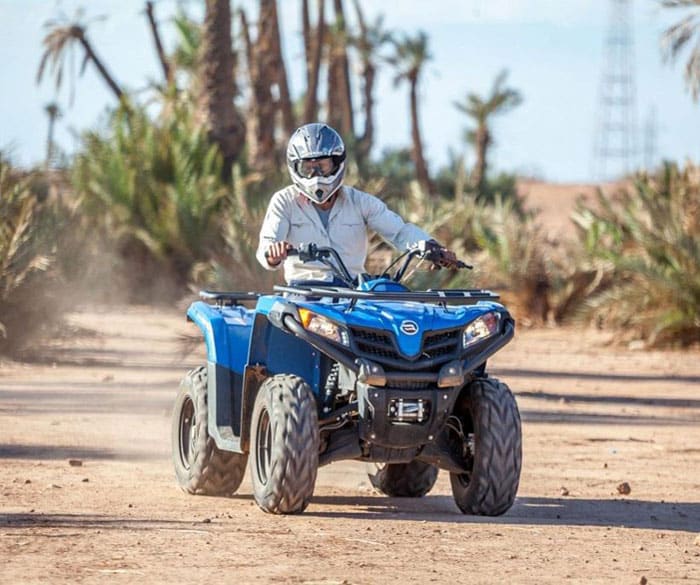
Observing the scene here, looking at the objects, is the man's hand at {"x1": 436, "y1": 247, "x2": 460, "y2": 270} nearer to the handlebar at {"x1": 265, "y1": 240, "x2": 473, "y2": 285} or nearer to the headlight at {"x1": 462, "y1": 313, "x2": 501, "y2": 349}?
the handlebar at {"x1": 265, "y1": 240, "x2": 473, "y2": 285}

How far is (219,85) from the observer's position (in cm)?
3094

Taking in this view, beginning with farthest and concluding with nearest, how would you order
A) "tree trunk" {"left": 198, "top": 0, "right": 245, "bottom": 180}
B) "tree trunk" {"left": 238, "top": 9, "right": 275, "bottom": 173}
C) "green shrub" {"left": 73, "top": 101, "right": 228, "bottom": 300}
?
1. "tree trunk" {"left": 238, "top": 9, "right": 275, "bottom": 173}
2. "tree trunk" {"left": 198, "top": 0, "right": 245, "bottom": 180}
3. "green shrub" {"left": 73, "top": 101, "right": 228, "bottom": 300}

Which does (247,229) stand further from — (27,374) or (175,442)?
(175,442)

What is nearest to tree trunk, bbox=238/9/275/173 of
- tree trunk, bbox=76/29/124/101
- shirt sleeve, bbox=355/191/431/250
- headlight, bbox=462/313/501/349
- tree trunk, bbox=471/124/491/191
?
tree trunk, bbox=76/29/124/101

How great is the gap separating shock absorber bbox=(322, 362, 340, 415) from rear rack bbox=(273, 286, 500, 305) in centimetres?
44

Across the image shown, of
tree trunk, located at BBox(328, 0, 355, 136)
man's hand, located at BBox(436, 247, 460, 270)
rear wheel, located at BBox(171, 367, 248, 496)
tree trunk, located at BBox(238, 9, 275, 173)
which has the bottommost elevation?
rear wheel, located at BBox(171, 367, 248, 496)

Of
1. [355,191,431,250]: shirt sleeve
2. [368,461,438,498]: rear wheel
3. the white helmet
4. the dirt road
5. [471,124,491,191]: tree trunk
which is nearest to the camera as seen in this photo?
the dirt road

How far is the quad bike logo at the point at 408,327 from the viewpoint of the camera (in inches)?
335

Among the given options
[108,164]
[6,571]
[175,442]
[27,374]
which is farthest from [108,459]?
[108,164]

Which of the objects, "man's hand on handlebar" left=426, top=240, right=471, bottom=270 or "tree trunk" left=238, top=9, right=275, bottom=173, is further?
"tree trunk" left=238, top=9, right=275, bottom=173

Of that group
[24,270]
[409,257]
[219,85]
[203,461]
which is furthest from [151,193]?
[409,257]

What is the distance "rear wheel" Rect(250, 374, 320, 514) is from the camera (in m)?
8.45

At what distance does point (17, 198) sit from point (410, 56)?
41022 mm

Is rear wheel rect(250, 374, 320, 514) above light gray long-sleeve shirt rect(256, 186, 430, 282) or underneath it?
underneath
